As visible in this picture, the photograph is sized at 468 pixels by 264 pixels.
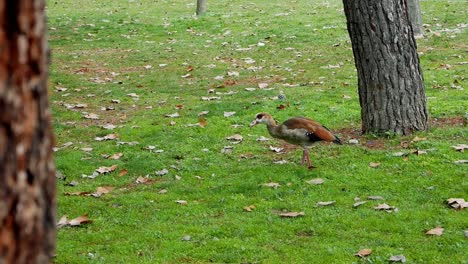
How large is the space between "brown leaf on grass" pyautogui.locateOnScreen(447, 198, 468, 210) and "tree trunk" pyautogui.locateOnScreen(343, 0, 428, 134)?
2641 millimetres

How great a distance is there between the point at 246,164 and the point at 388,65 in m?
2.50

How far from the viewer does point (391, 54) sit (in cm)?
1012

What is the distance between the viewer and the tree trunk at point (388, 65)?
33.0ft

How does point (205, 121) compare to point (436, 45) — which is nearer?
point (205, 121)

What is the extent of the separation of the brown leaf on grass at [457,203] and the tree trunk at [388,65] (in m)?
2.64

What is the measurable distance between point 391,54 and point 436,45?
26.1ft

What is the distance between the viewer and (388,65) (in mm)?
10102

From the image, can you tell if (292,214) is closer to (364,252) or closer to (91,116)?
(364,252)

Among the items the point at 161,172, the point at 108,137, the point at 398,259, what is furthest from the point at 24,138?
the point at 108,137

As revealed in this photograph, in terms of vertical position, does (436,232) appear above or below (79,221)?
above

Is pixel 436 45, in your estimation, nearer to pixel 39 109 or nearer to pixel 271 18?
pixel 271 18

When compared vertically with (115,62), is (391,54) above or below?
above

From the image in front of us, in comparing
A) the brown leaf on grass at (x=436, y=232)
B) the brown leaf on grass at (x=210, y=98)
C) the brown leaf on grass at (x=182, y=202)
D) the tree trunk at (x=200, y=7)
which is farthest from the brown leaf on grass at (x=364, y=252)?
the tree trunk at (x=200, y=7)

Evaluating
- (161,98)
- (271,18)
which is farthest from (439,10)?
(161,98)
